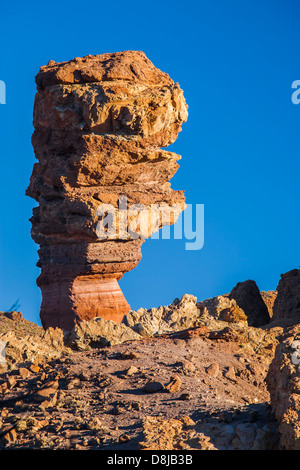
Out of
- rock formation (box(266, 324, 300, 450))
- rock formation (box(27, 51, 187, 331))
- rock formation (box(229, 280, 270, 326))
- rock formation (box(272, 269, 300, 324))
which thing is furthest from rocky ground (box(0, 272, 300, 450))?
rock formation (box(229, 280, 270, 326))

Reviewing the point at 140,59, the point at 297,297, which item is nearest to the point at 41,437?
the point at 140,59

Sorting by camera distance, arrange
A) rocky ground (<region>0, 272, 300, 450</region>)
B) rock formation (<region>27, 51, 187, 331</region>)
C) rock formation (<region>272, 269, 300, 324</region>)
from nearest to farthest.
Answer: rocky ground (<region>0, 272, 300, 450</region>) → rock formation (<region>27, 51, 187, 331</region>) → rock formation (<region>272, 269, 300, 324</region>)

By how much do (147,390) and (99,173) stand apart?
12.3 metres

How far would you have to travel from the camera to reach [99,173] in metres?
23.8

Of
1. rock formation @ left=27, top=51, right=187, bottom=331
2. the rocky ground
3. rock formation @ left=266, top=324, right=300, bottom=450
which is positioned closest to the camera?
rock formation @ left=266, top=324, right=300, bottom=450

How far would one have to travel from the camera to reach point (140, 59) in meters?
24.2

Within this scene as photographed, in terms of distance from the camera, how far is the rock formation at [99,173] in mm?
23469

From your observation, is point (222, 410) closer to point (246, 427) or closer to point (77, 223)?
point (246, 427)

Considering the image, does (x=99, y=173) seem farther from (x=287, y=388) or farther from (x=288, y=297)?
(x=287, y=388)

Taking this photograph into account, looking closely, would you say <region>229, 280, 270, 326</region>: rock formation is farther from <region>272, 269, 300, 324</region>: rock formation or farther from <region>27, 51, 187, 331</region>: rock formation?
<region>27, 51, 187, 331</region>: rock formation

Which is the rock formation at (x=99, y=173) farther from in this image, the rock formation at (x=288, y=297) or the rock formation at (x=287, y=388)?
the rock formation at (x=287, y=388)

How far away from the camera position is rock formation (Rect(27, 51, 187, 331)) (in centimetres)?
2347

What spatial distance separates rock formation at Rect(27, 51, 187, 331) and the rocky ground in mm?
5634
